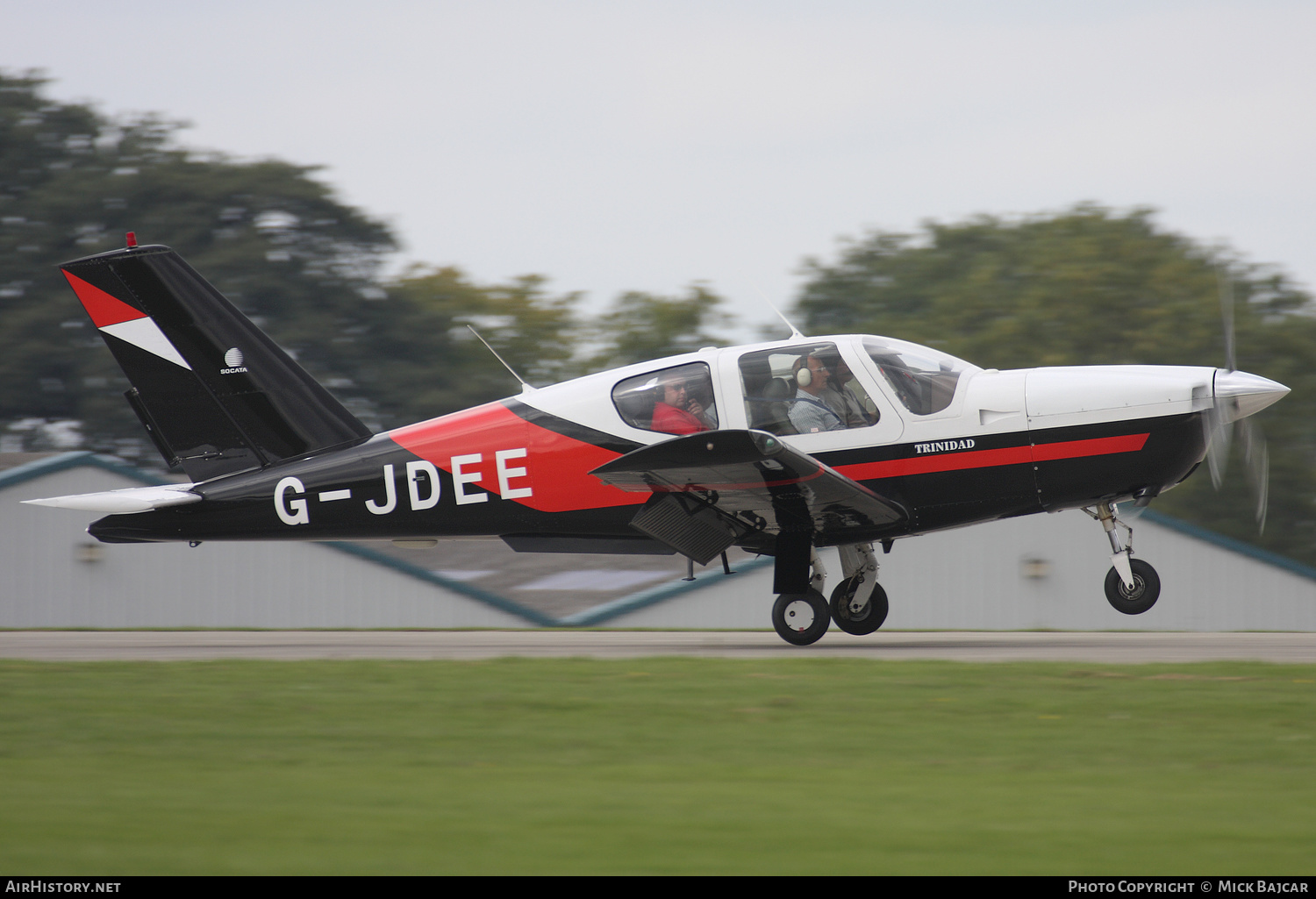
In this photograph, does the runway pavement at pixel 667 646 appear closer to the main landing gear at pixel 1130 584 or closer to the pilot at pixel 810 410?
the main landing gear at pixel 1130 584

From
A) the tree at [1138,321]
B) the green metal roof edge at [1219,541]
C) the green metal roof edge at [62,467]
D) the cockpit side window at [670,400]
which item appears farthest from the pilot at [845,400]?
the tree at [1138,321]

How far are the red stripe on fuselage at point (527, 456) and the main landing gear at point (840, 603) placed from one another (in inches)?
60.2

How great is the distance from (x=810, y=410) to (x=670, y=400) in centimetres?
112

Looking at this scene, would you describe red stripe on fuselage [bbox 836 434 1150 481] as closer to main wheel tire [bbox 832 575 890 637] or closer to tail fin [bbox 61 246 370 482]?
main wheel tire [bbox 832 575 890 637]

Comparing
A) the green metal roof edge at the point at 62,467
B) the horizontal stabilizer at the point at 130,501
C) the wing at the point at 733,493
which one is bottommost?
the wing at the point at 733,493

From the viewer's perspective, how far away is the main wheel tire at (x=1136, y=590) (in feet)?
33.5

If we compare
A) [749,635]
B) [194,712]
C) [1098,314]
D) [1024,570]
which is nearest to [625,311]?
[1098,314]

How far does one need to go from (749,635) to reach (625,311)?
33.2 m

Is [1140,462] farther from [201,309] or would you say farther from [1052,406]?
[201,309]

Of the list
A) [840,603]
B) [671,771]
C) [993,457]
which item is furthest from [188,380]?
[671,771]

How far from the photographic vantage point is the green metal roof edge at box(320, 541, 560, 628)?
21.0m

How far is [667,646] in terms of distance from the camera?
1182 centimetres

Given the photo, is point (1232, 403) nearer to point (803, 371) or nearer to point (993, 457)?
point (993, 457)

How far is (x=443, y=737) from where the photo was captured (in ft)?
21.4
